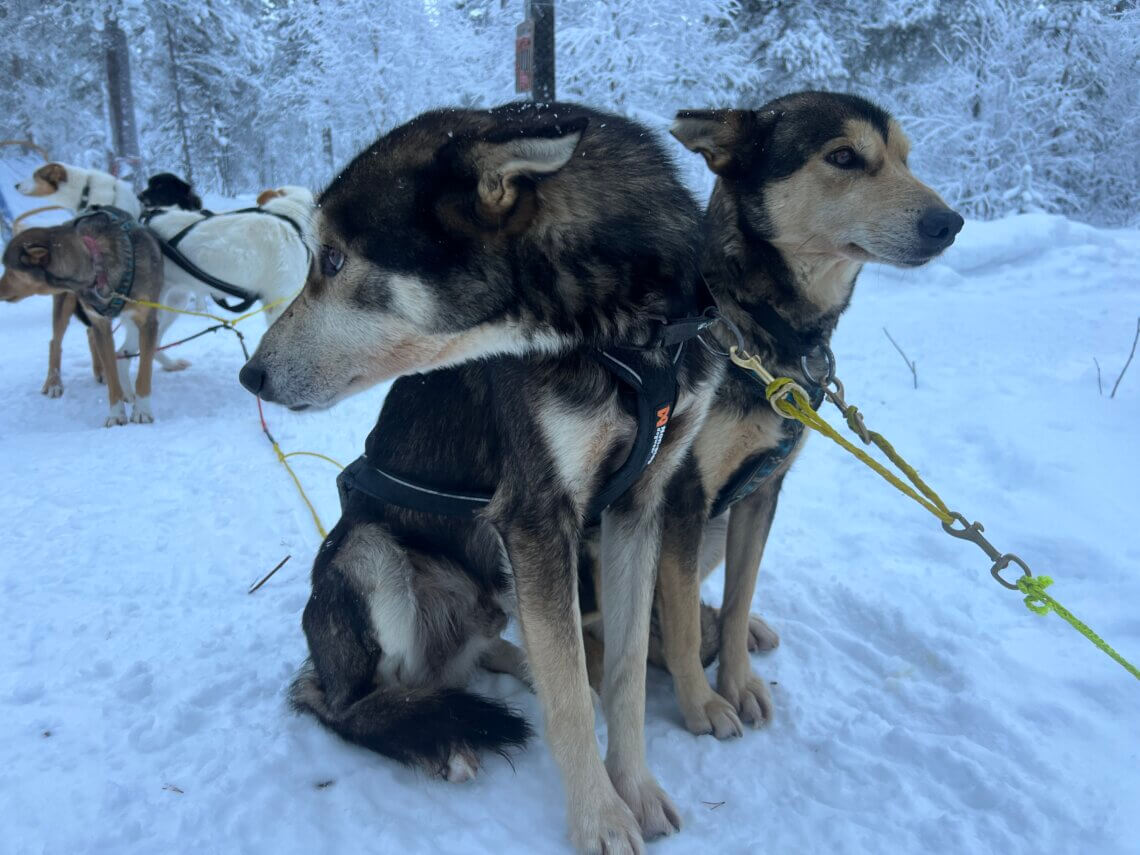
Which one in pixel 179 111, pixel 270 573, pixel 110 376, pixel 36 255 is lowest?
pixel 179 111

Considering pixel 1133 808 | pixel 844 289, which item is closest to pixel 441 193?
pixel 844 289

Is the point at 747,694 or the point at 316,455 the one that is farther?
the point at 316,455

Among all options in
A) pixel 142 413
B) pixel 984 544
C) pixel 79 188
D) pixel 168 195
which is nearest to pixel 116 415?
pixel 142 413

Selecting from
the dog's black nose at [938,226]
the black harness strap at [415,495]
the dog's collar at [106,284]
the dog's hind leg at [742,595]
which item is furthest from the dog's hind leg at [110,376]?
the dog's black nose at [938,226]

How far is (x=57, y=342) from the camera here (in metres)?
6.41

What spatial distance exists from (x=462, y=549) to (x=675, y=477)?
2.15 feet

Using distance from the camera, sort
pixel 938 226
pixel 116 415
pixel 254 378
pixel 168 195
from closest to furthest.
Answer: pixel 254 378
pixel 938 226
pixel 116 415
pixel 168 195

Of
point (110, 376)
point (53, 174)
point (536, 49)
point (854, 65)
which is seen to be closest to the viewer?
point (110, 376)

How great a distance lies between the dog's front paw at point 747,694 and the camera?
2.29m

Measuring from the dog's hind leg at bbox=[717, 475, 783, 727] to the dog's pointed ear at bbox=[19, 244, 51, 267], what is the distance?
6090 mm

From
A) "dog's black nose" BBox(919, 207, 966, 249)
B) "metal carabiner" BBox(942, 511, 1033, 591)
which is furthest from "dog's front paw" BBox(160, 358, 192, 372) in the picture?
"metal carabiner" BBox(942, 511, 1033, 591)

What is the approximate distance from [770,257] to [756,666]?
1416mm

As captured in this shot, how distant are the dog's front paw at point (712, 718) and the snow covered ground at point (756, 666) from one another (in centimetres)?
3

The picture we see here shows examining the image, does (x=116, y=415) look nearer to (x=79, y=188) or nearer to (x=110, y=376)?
(x=110, y=376)
